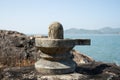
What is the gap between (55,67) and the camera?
26.8 feet

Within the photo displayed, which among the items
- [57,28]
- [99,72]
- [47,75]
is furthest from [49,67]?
[99,72]

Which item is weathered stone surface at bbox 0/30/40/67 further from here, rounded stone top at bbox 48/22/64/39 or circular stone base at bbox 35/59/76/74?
rounded stone top at bbox 48/22/64/39

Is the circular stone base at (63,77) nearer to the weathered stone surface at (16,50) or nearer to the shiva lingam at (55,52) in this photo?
the shiva lingam at (55,52)

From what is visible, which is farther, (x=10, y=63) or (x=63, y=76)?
(x=10, y=63)

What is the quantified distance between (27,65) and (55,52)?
169 inches

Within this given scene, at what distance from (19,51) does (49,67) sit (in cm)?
653

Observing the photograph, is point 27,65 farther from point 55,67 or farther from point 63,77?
point 63,77

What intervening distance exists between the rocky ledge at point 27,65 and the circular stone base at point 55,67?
173 mm

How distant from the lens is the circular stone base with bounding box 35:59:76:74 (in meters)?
8.16

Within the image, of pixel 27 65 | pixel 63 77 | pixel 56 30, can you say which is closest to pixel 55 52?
pixel 56 30

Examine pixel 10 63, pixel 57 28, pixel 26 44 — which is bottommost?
pixel 10 63

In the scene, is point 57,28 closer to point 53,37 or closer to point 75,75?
point 53,37

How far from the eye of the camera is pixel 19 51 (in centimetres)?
1442

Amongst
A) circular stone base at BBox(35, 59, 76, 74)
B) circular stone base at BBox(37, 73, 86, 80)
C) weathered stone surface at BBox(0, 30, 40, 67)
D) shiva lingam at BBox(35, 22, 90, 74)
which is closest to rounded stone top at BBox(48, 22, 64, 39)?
shiva lingam at BBox(35, 22, 90, 74)
